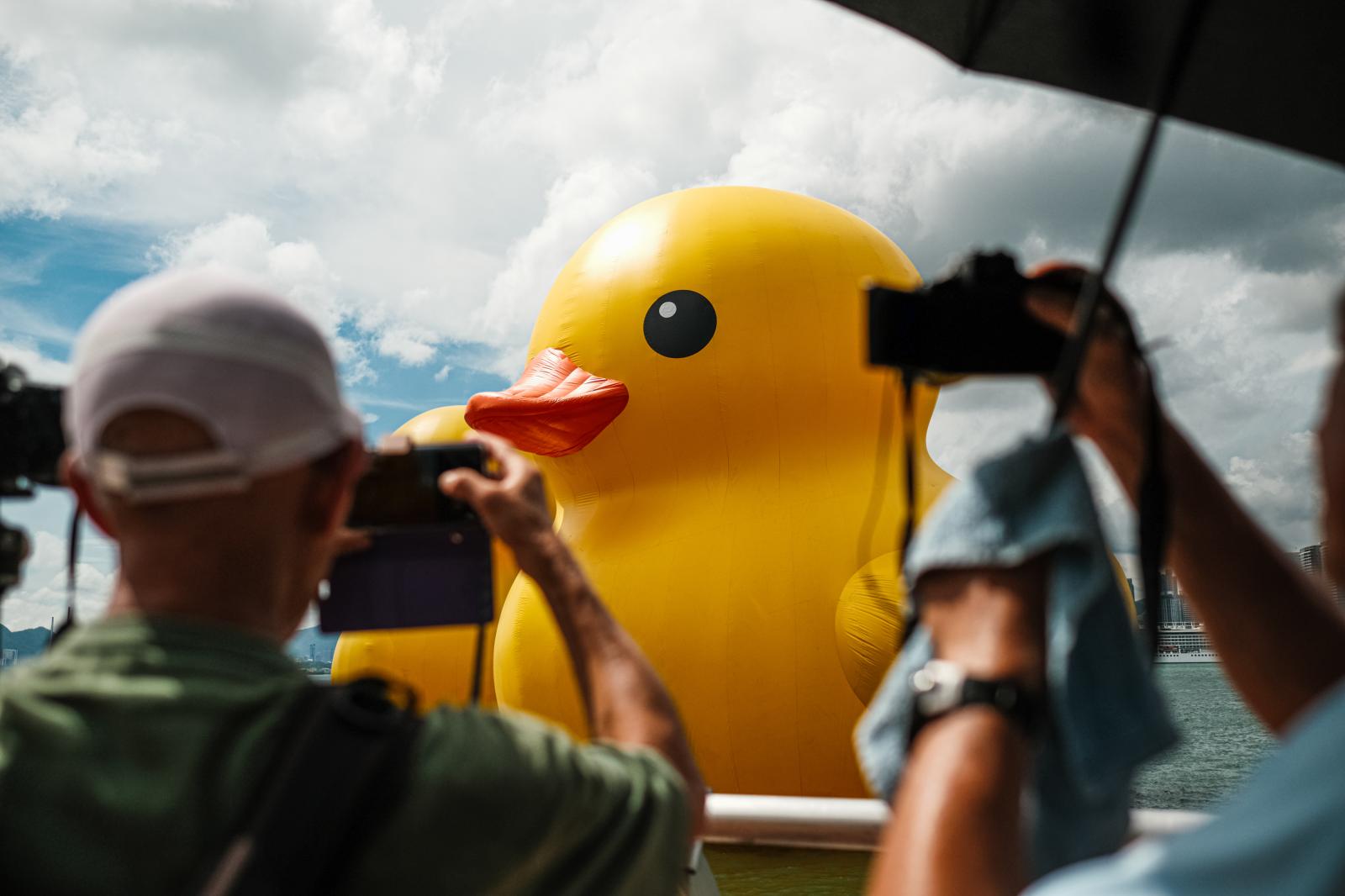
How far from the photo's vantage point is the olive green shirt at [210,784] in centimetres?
66

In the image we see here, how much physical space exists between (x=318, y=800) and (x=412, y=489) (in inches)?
20.8

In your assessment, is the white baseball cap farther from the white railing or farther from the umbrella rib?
the white railing

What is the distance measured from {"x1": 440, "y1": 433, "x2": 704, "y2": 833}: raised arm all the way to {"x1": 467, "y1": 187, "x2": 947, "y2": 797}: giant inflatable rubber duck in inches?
103

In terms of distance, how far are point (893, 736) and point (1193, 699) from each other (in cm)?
4754

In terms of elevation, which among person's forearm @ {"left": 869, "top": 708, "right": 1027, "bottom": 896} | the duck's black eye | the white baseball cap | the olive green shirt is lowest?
the olive green shirt

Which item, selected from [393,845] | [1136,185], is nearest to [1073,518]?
[1136,185]

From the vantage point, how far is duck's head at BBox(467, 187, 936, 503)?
13.8 feet

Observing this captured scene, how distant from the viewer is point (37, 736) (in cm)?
69

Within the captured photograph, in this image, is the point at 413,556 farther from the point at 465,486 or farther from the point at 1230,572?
the point at 1230,572

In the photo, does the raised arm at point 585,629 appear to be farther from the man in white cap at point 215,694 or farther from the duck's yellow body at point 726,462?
the duck's yellow body at point 726,462

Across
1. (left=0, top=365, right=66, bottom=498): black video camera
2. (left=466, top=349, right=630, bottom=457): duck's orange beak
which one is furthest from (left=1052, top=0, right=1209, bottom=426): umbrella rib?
(left=466, top=349, right=630, bottom=457): duck's orange beak

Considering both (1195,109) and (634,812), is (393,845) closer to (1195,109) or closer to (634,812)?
(634,812)

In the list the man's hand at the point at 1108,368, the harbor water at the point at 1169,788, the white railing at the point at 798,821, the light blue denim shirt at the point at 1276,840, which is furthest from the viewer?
the harbor water at the point at 1169,788

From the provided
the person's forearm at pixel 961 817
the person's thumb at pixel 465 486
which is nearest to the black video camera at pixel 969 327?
the person's forearm at pixel 961 817
